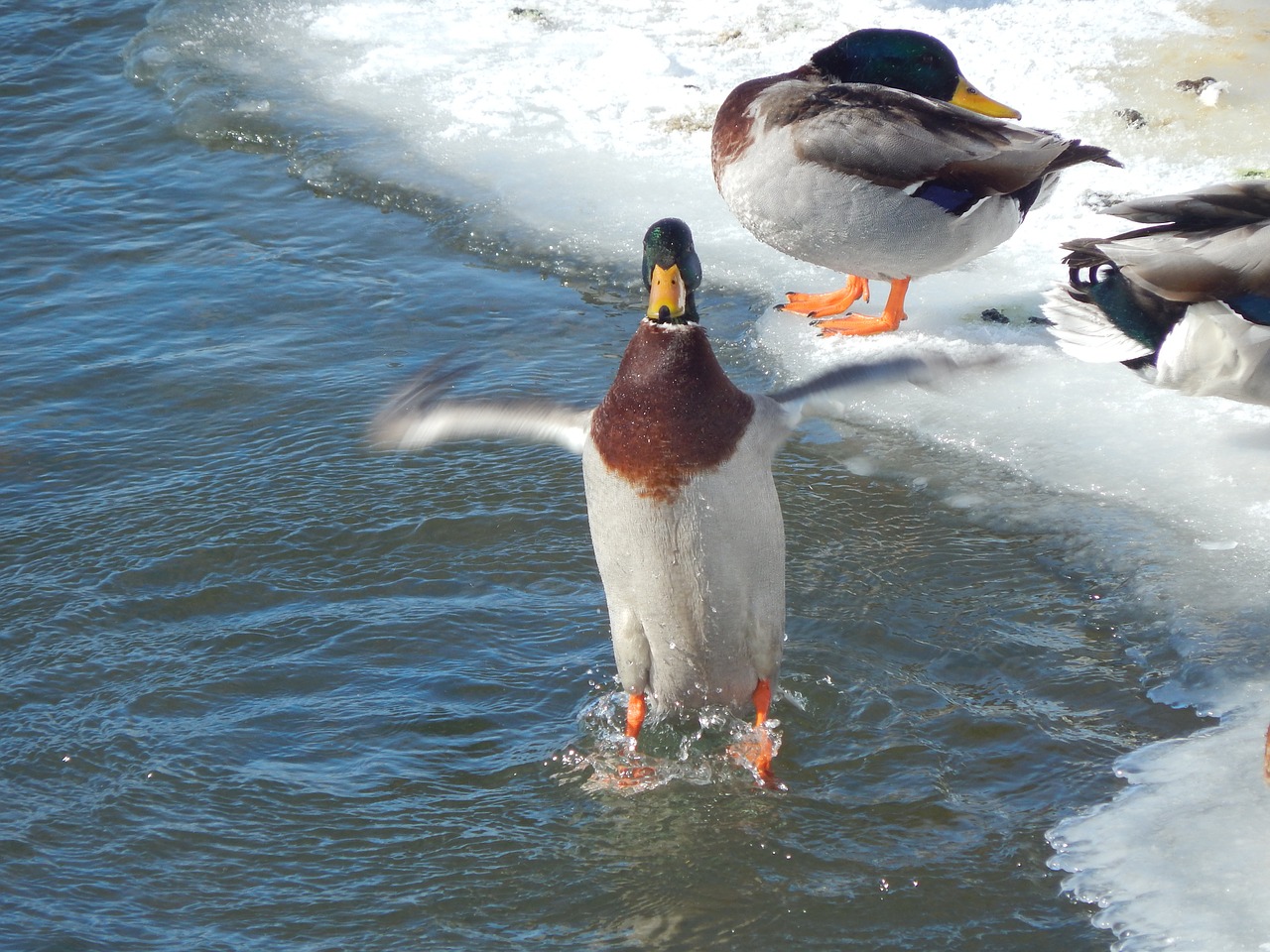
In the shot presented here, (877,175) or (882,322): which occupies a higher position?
(877,175)

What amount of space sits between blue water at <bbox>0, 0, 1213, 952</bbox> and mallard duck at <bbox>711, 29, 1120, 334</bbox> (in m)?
0.57

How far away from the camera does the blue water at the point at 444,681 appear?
3.09 metres

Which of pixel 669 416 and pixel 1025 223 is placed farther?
pixel 1025 223

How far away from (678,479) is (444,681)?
1043 mm

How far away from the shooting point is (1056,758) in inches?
135

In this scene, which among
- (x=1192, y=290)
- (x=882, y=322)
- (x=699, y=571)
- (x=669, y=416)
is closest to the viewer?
(x=669, y=416)

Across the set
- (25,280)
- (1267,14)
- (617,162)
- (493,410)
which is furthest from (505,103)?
(493,410)

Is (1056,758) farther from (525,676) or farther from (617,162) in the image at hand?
(617,162)

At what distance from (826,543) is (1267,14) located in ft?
15.1

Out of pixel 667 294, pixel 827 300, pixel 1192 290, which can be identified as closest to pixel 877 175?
pixel 827 300

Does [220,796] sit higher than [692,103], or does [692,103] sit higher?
[692,103]

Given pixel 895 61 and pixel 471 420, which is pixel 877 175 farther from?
pixel 471 420

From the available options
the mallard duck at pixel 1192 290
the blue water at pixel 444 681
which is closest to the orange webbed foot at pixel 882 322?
the blue water at pixel 444 681

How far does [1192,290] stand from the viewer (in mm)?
4156
